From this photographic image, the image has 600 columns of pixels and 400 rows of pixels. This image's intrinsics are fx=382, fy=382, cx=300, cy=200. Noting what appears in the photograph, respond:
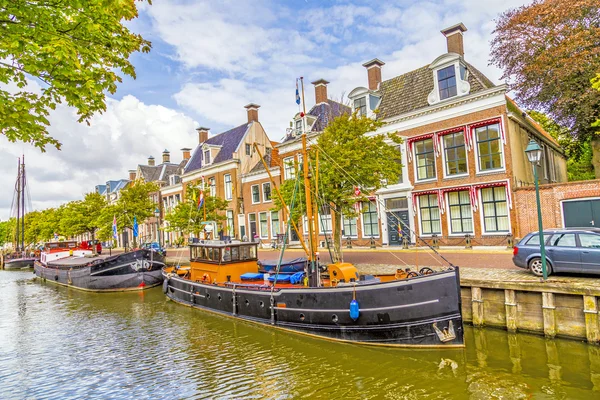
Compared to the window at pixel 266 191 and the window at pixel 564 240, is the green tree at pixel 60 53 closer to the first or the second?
the window at pixel 564 240

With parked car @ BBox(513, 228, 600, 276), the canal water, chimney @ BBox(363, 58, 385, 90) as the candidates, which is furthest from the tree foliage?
the canal water

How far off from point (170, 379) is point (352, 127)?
41.4ft

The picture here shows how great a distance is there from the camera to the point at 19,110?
18.3ft

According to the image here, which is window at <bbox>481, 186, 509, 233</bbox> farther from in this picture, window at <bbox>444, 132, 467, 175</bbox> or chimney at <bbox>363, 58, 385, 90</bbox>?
chimney at <bbox>363, 58, 385, 90</bbox>

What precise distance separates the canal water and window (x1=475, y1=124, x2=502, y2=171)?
13.9 metres

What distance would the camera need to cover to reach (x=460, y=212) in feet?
76.6

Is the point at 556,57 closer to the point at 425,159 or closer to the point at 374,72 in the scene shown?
the point at 425,159

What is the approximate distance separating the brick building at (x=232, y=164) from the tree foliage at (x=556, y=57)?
2471 cm

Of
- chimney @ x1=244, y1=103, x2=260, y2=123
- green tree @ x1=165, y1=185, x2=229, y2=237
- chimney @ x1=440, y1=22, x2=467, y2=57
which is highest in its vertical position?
chimney @ x1=244, y1=103, x2=260, y2=123

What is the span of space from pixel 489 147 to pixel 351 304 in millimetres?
16312

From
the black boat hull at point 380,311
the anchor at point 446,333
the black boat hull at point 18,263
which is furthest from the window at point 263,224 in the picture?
the black boat hull at point 18,263

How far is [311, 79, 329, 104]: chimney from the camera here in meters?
34.6

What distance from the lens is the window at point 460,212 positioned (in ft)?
75.5

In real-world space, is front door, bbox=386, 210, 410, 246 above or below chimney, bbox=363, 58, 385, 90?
below
